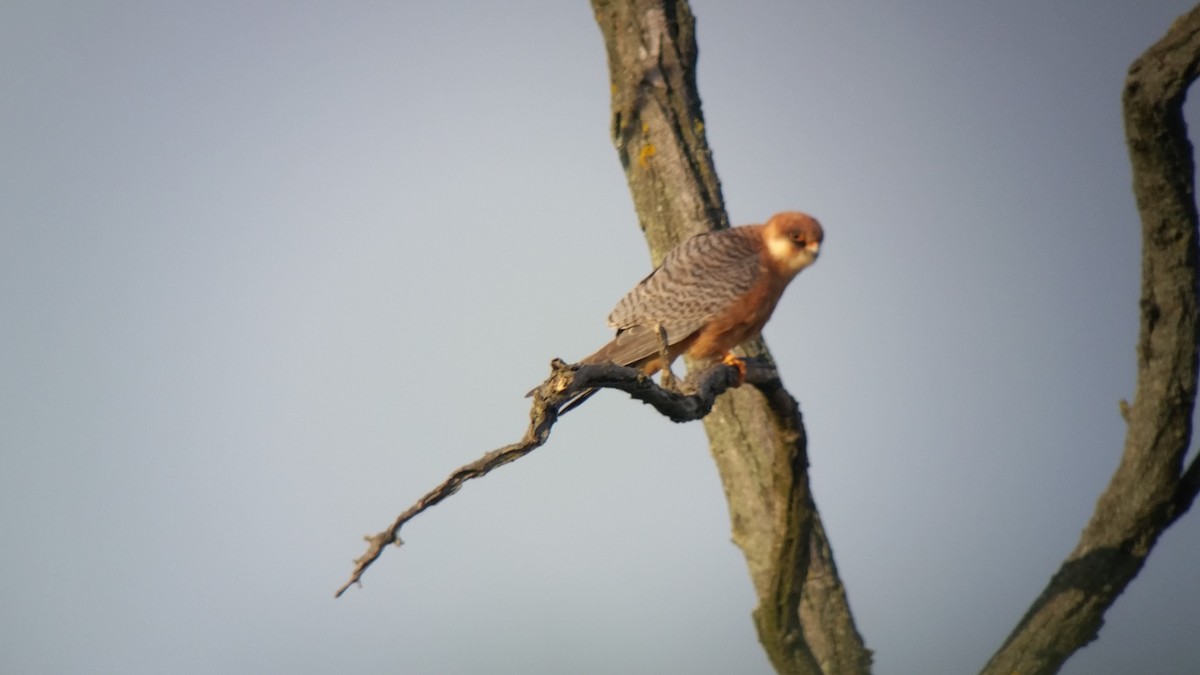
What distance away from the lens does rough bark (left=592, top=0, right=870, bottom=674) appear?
5082 millimetres

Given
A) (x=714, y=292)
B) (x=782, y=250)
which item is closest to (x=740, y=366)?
(x=714, y=292)

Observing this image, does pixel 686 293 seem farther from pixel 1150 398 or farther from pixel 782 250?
pixel 1150 398

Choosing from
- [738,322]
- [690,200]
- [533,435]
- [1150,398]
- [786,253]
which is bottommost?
[533,435]

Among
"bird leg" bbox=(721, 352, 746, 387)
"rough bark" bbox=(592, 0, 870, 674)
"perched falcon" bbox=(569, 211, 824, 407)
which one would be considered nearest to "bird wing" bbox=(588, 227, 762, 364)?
"perched falcon" bbox=(569, 211, 824, 407)

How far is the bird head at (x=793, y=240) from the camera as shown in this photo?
4527 mm

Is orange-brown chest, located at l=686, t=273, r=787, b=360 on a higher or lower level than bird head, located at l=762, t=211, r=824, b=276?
lower

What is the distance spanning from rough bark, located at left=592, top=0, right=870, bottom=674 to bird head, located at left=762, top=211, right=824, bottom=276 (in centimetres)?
69

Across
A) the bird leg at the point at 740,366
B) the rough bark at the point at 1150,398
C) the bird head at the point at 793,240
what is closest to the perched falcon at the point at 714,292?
the bird head at the point at 793,240

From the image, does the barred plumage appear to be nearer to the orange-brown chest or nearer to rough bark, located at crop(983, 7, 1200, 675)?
the orange-brown chest

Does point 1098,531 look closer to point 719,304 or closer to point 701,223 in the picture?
point 719,304

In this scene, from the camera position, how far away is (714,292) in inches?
173

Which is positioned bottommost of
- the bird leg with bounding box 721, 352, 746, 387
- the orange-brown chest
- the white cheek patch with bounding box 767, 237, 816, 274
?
the bird leg with bounding box 721, 352, 746, 387

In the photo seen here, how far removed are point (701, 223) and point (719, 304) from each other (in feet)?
3.05

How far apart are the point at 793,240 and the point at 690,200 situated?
820 mm
